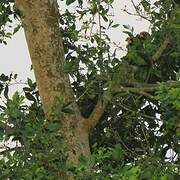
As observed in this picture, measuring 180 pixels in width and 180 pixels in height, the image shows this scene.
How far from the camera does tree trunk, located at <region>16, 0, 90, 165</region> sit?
337cm

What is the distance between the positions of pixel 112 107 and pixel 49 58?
0.63 meters

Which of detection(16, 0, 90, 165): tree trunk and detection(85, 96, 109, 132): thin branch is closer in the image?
detection(16, 0, 90, 165): tree trunk

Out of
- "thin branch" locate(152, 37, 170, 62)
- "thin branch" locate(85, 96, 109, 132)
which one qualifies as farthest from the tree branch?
"thin branch" locate(152, 37, 170, 62)

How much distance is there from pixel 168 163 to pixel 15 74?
51.4 inches

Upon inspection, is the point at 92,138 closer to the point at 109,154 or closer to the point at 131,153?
the point at 131,153

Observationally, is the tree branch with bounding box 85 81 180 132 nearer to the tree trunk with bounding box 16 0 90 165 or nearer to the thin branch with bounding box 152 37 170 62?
the tree trunk with bounding box 16 0 90 165

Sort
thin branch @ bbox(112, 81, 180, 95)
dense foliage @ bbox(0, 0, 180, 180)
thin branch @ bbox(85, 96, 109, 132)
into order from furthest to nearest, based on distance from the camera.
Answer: thin branch @ bbox(85, 96, 109, 132)
thin branch @ bbox(112, 81, 180, 95)
dense foliage @ bbox(0, 0, 180, 180)

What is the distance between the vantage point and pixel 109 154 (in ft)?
8.69

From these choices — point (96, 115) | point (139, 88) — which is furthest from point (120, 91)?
point (96, 115)

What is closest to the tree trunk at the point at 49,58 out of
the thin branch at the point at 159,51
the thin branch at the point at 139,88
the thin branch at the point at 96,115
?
the thin branch at the point at 96,115

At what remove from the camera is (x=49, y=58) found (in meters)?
3.46

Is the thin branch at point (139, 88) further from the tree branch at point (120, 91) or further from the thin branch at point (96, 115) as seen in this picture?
the thin branch at point (96, 115)

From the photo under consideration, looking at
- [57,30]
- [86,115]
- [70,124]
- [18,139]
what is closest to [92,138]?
[86,115]

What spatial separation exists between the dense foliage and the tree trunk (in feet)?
0.35
